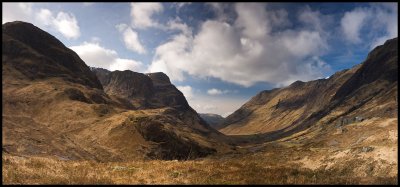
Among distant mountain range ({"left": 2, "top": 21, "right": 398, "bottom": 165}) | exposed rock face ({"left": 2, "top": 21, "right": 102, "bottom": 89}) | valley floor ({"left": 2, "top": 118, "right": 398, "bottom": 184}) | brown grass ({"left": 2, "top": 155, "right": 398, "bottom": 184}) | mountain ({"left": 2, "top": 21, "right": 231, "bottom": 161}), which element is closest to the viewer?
brown grass ({"left": 2, "top": 155, "right": 398, "bottom": 184})

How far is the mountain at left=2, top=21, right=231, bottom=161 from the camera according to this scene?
5488cm

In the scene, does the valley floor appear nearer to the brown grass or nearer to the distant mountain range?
the brown grass

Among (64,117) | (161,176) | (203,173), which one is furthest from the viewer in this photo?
(64,117)

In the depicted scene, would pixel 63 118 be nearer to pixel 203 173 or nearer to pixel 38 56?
pixel 38 56

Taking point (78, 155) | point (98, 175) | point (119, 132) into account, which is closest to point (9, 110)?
point (119, 132)

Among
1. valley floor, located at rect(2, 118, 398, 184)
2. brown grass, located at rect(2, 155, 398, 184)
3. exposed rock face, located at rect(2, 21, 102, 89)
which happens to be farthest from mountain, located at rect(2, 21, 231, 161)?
brown grass, located at rect(2, 155, 398, 184)

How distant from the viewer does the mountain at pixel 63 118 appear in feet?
180

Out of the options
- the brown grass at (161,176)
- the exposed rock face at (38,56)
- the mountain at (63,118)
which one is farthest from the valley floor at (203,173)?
the exposed rock face at (38,56)

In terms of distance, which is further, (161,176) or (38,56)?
(38,56)

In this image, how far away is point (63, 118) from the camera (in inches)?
3652

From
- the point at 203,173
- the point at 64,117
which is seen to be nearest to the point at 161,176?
the point at 203,173

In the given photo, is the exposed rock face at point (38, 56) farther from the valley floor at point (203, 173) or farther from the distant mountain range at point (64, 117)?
the valley floor at point (203, 173)

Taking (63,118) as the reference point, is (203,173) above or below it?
below

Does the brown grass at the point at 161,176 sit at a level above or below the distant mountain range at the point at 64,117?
below
